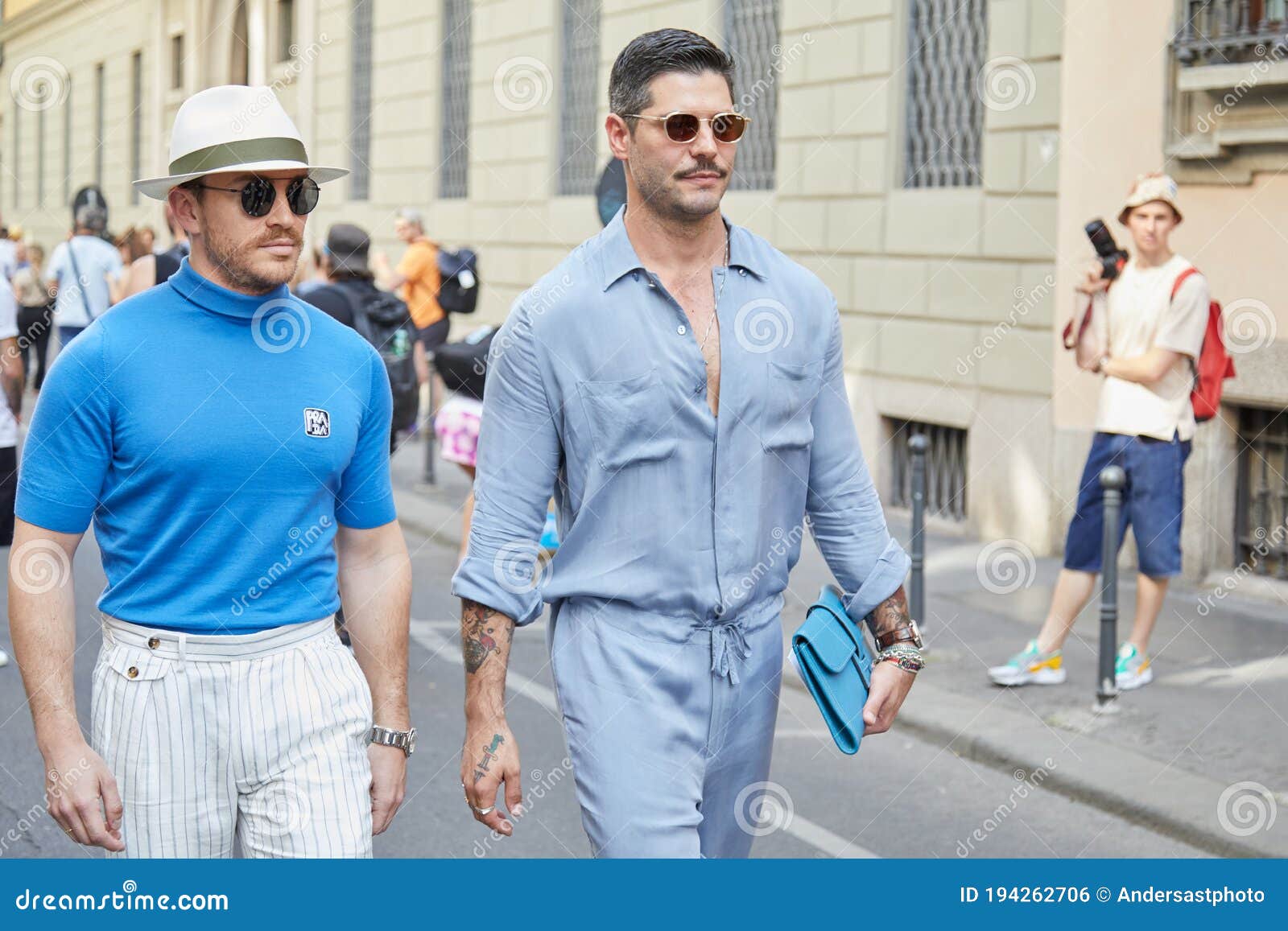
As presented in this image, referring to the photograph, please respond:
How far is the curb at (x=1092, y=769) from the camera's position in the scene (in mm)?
6062

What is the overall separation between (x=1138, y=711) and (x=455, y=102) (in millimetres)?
15229

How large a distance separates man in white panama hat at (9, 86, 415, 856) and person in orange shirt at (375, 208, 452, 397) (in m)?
13.1

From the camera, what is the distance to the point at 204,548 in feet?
10.2

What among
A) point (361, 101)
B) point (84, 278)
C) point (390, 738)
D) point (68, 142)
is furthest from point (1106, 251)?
point (68, 142)

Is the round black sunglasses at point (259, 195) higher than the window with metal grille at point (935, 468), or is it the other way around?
the round black sunglasses at point (259, 195)

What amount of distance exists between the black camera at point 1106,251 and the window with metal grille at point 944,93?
454 centimetres

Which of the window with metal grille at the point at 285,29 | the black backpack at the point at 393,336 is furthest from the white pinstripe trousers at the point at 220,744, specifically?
the window with metal grille at the point at 285,29

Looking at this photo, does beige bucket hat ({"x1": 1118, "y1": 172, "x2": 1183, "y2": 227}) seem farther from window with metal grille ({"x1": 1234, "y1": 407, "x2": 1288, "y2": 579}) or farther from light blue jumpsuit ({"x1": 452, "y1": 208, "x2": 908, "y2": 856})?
light blue jumpsuit ({"x1": 452, "y1": 208, "x2": 908, "y2": 856})

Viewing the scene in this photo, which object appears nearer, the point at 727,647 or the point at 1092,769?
the point at 727,647

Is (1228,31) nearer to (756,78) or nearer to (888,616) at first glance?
(756,78)

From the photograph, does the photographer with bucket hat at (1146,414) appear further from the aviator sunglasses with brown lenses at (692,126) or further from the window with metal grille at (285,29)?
the window with metal grille at (285,29)

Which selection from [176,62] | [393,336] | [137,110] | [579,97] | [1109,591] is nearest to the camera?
[1109,591]

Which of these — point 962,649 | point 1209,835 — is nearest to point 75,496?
point 1209,835
